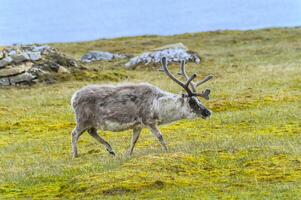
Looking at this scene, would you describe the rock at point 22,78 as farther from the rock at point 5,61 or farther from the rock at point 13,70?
the rock at point 5,61

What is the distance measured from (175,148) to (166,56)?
31440 mm

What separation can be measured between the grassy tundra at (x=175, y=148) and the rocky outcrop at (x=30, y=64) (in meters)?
1.12

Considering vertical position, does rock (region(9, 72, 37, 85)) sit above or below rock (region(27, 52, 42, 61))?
below

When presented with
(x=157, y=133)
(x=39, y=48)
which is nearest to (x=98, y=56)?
(x=39, y=48)

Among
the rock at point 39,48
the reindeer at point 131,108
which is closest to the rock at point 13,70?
the rock at point 39,48

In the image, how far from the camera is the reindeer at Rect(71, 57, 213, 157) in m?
20.1

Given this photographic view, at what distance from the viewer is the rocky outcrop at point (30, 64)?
4184 centimetres

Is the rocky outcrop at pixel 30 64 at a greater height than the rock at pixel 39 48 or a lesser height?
lesser

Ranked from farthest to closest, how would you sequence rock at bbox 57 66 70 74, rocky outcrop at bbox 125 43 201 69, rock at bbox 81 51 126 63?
1. rock at bbox 81 51 126 63
2. rocky outcrop at bbox 125 43 201 69
3. rock at bbox 57 66 70 74

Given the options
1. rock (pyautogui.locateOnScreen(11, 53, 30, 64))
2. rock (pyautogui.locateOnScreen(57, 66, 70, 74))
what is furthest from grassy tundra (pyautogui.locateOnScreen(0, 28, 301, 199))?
rock (pyautogui.locateOnScreen(11, 53, 30, 64))

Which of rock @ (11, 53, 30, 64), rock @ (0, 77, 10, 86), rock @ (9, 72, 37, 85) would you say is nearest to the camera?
rock @ (0, 77, 10, 86)

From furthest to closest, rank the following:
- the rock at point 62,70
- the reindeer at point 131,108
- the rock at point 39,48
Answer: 1. the rock at point 39,48
2. the rock at point 62,70
3. the reindeer at point 131,108

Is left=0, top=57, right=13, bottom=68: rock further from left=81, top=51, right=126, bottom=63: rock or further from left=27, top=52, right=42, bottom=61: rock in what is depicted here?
left=81, top=51, right=126, bottom=63: rock

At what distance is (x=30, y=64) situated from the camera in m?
43.0
